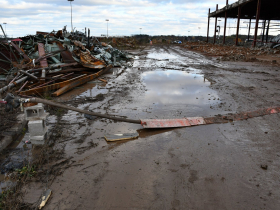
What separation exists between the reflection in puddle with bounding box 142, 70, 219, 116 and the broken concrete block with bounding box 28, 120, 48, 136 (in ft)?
10.8

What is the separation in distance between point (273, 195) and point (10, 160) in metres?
3.81

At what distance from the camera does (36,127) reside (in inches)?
152

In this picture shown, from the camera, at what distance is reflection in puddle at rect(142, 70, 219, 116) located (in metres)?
6.48

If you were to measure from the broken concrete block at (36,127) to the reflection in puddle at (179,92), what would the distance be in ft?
10.8

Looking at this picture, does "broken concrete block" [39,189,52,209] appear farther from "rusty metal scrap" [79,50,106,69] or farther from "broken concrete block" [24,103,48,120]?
"rusty metal scrap" [79,50,106,69]

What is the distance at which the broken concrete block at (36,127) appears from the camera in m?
3.81

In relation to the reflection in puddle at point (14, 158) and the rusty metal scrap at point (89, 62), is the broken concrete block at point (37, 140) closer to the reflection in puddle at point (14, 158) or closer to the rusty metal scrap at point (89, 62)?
the reflection in puddle at point (14, 158)

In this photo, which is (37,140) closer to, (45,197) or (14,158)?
(14,158)

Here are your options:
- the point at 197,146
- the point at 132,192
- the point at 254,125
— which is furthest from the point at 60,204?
the point at 254,125

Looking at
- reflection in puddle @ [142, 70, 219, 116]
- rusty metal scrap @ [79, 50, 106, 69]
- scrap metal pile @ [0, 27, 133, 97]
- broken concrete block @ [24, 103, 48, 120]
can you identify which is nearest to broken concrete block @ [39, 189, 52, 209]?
broken concrete block @ [24, 103, 48, 120]

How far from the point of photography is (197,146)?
393 cm

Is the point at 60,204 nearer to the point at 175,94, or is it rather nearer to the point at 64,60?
the point at 175,94

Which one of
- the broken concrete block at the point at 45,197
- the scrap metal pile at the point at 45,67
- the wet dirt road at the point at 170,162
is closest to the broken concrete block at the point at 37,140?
the wet dirt road at the point at 170,162

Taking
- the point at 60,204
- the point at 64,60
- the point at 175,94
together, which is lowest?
the point at 60,204
